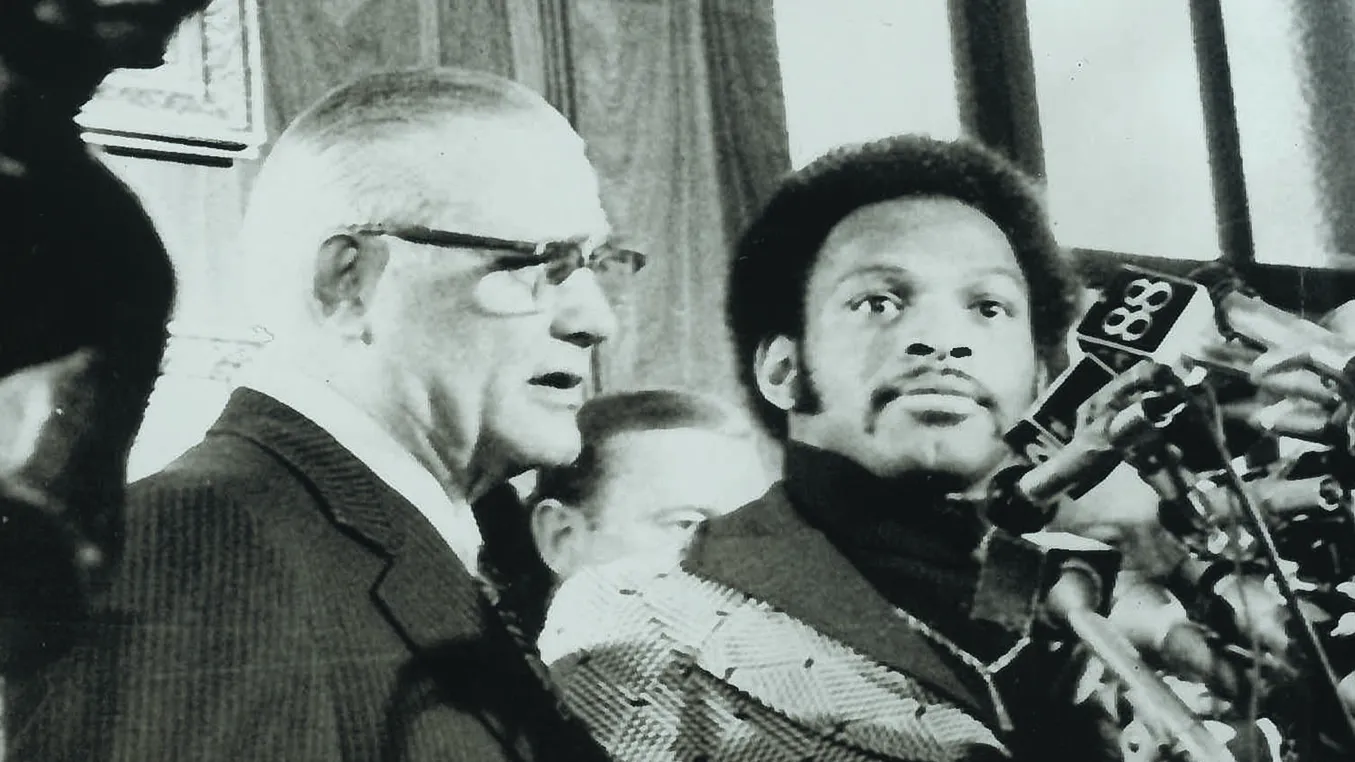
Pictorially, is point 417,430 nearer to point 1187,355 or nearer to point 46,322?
point 46,322

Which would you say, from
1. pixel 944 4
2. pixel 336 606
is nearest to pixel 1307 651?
pixel 944 4

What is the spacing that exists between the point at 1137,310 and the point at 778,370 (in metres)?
0.58

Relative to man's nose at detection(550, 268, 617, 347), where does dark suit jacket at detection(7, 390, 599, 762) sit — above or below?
below

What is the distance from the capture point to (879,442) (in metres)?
2.55

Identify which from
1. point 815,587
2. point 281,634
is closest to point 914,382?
point 815,587

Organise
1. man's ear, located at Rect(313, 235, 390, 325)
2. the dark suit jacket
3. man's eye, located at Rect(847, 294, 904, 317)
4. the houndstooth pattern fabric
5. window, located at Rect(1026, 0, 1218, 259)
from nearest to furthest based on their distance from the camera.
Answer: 1. the dark suit jacket
2. man's ear, located at Rect(313, 235, 390, 325)
3. the houndstooth pattern fabric
4. man's eye, located at Rect(847, 294, 904, 317)
5. window, located at Rect(1026, 0, 1218, 259)

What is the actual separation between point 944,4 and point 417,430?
4.31 feet

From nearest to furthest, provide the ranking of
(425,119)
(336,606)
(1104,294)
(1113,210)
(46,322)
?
(336,606), (46,322), (425,119), (1104,294), (1113,210)

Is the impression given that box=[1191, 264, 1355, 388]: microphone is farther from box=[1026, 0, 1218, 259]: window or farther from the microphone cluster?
box=[1026, 0, 1218, 259]: window

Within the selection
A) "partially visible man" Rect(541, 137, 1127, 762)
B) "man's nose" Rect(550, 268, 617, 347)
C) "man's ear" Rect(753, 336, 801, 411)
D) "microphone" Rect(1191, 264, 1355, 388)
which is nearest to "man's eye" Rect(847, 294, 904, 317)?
"partially visible man" Rect(541, 137, 1127, 762)

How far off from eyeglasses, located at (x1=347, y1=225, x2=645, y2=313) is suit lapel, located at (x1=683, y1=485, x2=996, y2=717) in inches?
16.7

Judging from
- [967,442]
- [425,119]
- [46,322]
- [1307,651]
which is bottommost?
[1307,651]

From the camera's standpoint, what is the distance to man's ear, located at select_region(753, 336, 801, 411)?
2574 mm

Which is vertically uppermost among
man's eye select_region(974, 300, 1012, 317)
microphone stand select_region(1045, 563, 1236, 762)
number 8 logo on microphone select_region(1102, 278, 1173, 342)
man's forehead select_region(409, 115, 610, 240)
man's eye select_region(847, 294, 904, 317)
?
man's forehead select_region(409, 115, 610, 240)
